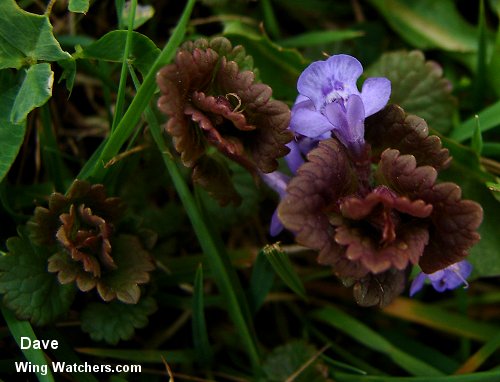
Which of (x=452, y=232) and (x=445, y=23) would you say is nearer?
(x=452, y=232)

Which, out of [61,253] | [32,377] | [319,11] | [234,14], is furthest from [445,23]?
[32,377]

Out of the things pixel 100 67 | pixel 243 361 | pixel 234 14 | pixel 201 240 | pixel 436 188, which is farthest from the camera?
pixel 234 14

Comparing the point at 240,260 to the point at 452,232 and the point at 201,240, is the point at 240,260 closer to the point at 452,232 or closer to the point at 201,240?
the point at 201,240

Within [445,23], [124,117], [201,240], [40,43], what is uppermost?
[40,43]

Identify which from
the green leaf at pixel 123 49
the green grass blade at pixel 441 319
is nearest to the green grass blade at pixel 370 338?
the green grass blade at pixel 441 319

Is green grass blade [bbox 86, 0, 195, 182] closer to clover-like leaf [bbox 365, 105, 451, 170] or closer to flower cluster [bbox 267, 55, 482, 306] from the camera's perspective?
flower cluster [bbox 267, 55, 482, 306]

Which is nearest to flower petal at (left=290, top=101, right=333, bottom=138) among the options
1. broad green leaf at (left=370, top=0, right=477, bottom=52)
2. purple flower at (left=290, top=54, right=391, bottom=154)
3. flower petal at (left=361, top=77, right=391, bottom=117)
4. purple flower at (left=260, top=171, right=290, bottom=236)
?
purple flower at (left=290, top=54, right=391, bottom=154)
